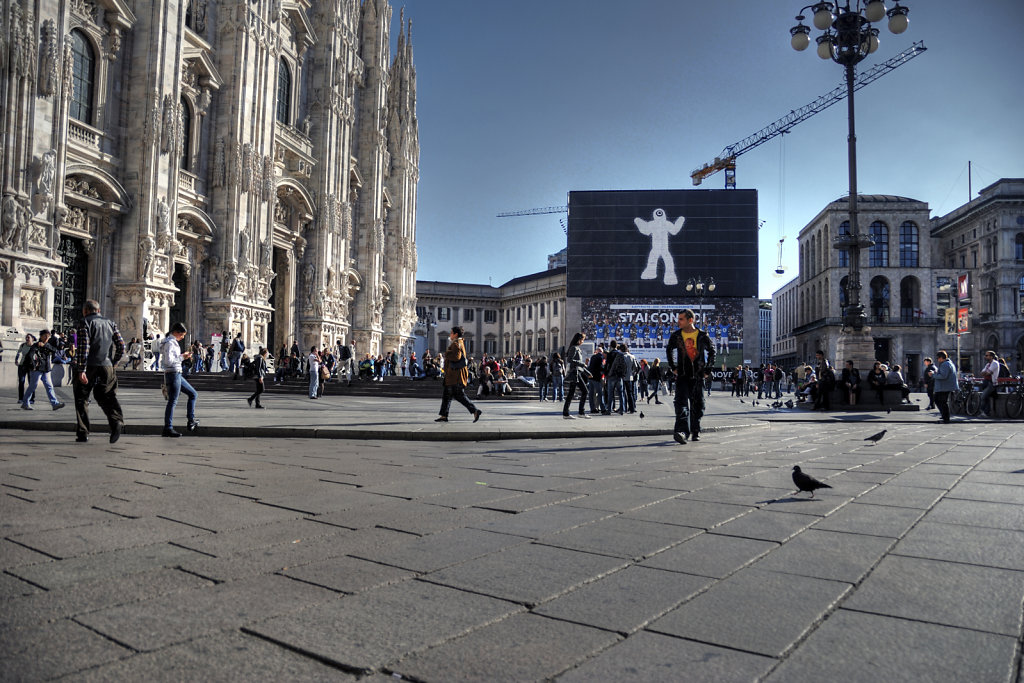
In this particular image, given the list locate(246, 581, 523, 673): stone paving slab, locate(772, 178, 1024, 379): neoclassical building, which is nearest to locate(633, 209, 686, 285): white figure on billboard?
locate(772, 178, 1024, 379): neoclassical building

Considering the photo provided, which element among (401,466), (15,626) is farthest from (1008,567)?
(401,466)

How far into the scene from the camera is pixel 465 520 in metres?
3.74

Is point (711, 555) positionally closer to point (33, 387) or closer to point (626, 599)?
point (626, 599)

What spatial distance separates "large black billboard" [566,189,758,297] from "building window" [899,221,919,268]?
25798mm

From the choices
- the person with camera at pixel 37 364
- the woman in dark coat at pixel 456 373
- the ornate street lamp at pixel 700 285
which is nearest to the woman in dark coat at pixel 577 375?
the woman in dark coat at pixel 456 373

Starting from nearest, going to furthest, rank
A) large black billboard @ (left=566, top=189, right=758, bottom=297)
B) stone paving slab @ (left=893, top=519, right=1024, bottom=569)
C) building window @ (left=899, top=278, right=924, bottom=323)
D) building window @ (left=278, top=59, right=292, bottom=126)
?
Answer: 1. stone paving slab @ (left=893, top=519, right=1024, bottom=569)
2. building window @ (left=278, top=59, right=292, bottom=126)
3. large black billboard @ (left=566, top=189, right=758, bottom=297)
4. building window @ (left=899, top=278, right=924, bottom=323)

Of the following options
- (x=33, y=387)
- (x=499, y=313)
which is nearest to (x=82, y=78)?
(x=33, y=387)

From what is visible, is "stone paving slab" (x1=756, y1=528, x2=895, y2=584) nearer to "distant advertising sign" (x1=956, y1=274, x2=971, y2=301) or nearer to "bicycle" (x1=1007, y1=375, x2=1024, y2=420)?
"bicycle" (x1=1007, y1=375, x2=1024, y2=420)

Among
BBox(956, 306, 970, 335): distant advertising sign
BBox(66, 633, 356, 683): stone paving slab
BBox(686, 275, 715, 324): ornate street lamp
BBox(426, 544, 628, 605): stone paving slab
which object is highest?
BBox(686, 275, 715, 324): ornate street lamp

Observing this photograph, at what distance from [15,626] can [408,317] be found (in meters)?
44.2

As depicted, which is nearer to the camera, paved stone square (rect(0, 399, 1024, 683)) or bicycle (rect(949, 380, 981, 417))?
paved stone square (rect(0, 399, 1024, 683))

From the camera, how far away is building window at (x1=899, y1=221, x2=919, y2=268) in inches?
2596

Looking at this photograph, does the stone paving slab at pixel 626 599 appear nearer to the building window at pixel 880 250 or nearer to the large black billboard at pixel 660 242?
the large black billboard at pixel 660 242

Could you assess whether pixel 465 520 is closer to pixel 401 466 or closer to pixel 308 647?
pixel 308 647
